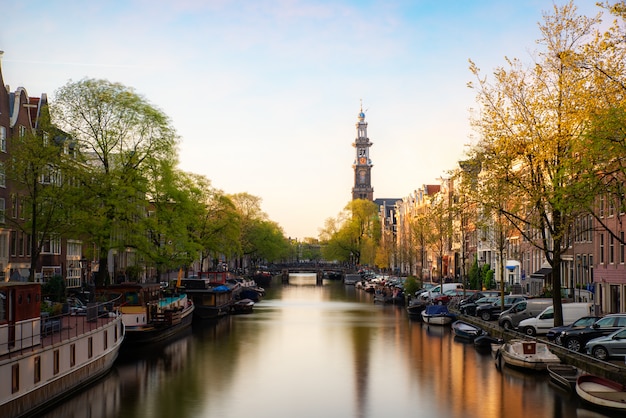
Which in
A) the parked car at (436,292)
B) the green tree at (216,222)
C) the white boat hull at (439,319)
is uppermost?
the green tree at (216,222)

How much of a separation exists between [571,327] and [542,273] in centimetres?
3686

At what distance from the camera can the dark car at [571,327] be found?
4341 cm

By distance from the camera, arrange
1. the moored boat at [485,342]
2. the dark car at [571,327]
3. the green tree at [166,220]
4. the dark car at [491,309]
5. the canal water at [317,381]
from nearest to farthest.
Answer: the canal water at [317,381], the dark car at [571,327], the moored boat at [485,342], the green tree at [166,220], the dark car at [491,309]

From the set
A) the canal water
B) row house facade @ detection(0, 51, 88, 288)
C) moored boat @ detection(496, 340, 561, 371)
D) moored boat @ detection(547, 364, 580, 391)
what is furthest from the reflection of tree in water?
row house facade @ detection(0, 51, 88, 288)

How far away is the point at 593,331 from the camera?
41031mm

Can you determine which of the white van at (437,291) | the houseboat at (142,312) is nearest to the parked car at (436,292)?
the white van at (437,291)

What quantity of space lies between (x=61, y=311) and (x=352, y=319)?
135ft

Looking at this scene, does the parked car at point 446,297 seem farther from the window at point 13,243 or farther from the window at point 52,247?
the window at point 13,243

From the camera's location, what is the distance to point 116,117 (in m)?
62.1

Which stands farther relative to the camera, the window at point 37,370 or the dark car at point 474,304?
the dark car at point 474,304

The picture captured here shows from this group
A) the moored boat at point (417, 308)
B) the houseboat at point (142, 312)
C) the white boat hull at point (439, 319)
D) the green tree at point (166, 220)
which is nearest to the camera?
the houseboat at point (142, 312)

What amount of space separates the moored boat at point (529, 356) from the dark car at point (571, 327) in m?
2.09

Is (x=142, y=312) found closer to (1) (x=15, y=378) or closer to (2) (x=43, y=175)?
(2) (x=43, y=175)

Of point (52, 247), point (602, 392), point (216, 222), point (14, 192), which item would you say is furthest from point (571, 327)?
point (216, 222)
